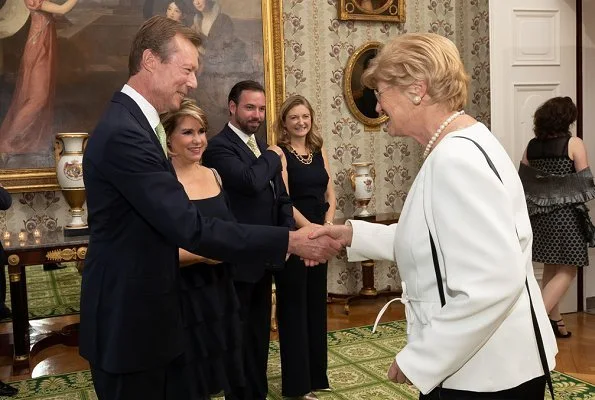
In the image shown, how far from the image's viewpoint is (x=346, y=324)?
5695 millimetres

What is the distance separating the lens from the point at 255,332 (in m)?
3.59

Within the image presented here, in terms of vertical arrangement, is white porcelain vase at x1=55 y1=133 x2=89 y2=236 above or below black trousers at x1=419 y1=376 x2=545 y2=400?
above

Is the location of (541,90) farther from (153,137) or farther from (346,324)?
(153,137)

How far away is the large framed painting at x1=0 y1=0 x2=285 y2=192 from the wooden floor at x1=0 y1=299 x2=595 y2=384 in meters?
1.24

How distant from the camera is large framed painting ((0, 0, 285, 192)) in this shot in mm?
5219

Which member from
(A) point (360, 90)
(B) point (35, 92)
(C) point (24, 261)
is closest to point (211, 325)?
(C) point (24, 261)

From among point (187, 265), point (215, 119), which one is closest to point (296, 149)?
point (187, 265)

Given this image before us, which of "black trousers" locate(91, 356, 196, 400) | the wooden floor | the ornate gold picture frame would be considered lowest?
the wooden floor

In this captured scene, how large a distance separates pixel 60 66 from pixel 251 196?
2.74m

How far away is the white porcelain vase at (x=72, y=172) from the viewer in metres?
5.09

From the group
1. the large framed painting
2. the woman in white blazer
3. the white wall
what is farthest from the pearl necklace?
the white wall

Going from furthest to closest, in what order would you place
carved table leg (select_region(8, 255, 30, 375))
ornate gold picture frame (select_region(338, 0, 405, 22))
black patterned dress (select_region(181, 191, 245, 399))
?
1. ornate gold picture frame (select_region(338, 0, 405, 22))
2. carved table leg (select_region(8, 255, 30, 375))
3. black patterned dress (select_region(181, 191, 245, 399))

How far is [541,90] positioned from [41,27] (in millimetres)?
4233

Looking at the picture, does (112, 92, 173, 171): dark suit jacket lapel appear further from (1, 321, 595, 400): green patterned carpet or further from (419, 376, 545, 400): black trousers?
(1, 321, 595, 400): green patterned carpet
